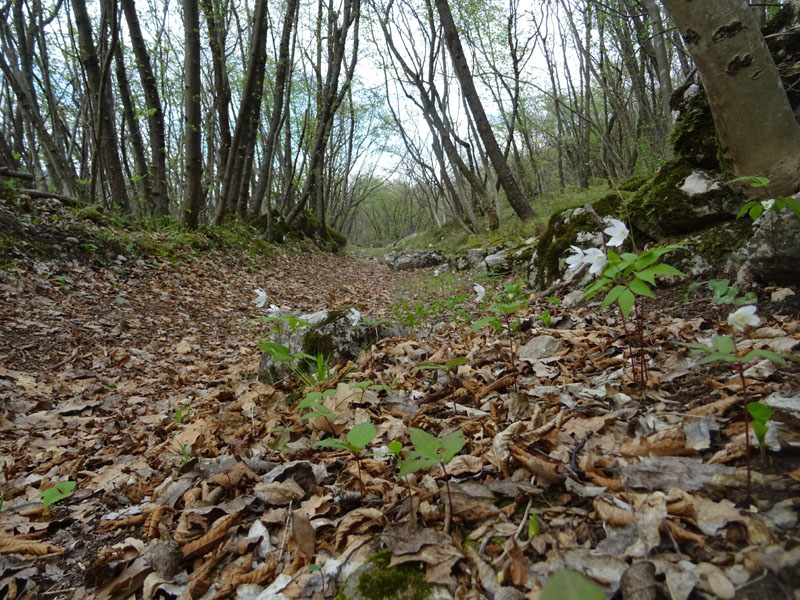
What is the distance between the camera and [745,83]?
2391 millimetres

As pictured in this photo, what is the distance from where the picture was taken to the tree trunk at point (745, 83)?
2322 mm

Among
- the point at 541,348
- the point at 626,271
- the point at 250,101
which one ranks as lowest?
the point at 541,348

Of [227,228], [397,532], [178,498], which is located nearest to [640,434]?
[397,532]

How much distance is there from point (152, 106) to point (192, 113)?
1.13 m

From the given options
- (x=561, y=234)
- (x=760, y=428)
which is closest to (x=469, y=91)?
(x=561, y=234)

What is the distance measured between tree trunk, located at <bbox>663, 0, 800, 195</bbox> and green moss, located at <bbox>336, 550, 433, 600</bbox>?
290 centimetres

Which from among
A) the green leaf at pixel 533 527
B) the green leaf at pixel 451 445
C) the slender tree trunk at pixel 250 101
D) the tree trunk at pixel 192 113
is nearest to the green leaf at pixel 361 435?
the green leaf at pixel 451 445

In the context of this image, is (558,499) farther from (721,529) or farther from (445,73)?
(445,73)

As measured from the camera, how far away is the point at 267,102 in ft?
53.8

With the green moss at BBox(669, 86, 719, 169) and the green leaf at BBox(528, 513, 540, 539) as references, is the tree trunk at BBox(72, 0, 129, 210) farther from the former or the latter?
the green leaf at BBox(528, 513, 540, 539)

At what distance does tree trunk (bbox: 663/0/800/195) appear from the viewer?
2.32m

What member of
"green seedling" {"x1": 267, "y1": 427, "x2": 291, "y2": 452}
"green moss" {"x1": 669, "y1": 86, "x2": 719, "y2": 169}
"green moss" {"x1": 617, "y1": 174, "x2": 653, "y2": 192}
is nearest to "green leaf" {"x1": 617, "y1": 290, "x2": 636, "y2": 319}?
"green seedling" {"x1": 267, "y1": 427, "x2": 291, "y2": 452}

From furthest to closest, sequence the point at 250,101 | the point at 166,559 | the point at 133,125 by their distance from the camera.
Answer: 1. the point at 250,101
2. the point at 133,125
3. the point at 166,559

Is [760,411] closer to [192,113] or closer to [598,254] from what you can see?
[598,254]
